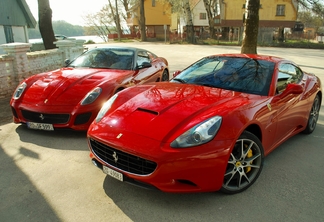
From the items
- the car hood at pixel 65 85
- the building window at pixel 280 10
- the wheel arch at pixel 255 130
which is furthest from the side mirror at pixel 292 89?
the building window at pixel 280 10

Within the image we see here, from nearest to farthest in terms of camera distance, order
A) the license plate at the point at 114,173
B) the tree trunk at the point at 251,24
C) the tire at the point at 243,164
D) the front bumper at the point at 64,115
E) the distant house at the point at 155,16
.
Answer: the license plate at the point at 114,173
the tire at the point at 243,164
the front bumper at the point at 64,115
the tree trunk at the point at 251,24
the distant house at the point at 155,16

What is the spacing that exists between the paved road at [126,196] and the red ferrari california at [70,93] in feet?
2.06

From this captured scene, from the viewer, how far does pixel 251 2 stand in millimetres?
10211

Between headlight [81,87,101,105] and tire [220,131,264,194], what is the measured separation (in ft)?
8.28

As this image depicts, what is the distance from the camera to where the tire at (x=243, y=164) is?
281 centimetres

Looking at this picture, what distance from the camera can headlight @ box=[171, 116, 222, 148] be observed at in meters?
2.55

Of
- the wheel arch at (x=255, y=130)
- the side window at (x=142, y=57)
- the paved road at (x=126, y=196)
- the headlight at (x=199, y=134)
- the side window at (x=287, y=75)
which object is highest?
the side window at (x=142, y=57)

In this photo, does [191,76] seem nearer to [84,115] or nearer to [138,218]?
[84,115]

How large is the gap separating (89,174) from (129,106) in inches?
37.4

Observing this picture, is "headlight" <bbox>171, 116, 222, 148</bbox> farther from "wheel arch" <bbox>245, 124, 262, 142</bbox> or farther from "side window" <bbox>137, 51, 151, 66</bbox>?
"side window" <bbox>137, 51, 151, 66</bbox>

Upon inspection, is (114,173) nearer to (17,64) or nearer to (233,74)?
(233,74)

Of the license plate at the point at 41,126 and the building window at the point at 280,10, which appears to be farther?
the building window at the point at 280,10

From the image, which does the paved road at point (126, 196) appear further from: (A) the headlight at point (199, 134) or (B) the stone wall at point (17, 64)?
(B) the stone wall at point (17, 64)

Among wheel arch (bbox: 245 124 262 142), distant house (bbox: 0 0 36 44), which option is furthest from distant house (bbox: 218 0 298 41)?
wheel arch (bbox: 245 124 262 142)
